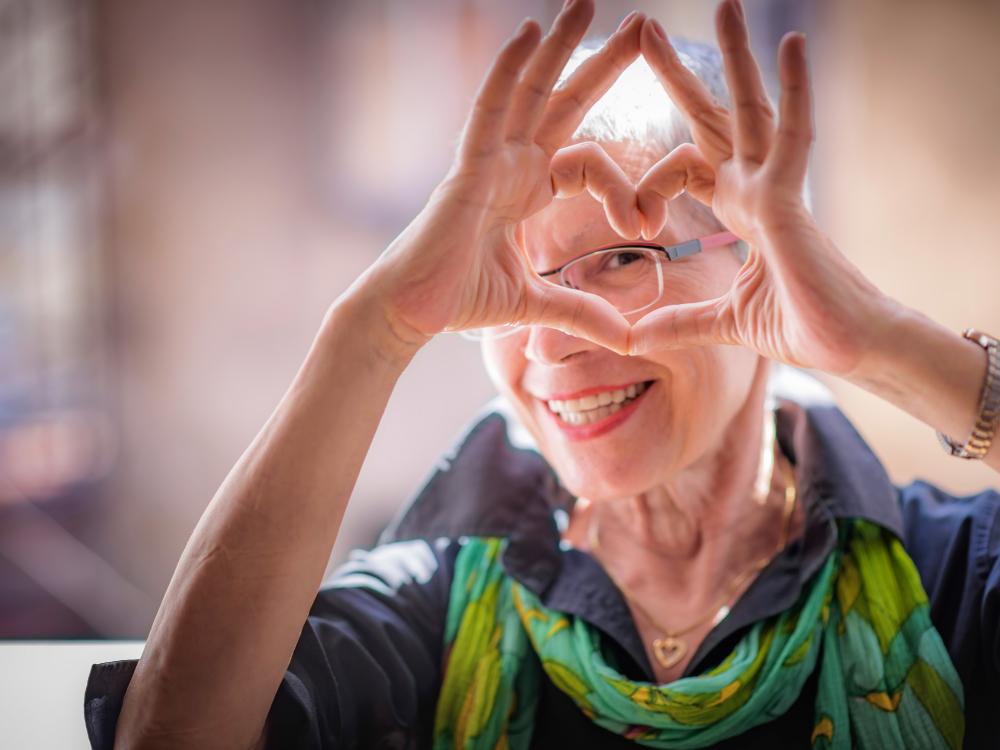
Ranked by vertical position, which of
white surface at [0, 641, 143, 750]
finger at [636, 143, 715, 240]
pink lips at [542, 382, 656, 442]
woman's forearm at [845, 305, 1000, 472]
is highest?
finger at [636, 143, 715, 240]

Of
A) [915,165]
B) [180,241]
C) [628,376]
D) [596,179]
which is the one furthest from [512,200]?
[180,241]

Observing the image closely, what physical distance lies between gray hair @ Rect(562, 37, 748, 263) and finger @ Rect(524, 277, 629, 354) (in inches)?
10.4

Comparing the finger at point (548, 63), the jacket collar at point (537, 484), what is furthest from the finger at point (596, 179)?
the jacket collar at point (537, 484)

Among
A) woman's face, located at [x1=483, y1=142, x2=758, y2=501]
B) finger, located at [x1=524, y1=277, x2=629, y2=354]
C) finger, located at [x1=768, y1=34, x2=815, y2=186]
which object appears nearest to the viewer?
finger, located at [x1=768, y1=34, x2=815, y2=186]

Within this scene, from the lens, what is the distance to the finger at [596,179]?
1.12 m

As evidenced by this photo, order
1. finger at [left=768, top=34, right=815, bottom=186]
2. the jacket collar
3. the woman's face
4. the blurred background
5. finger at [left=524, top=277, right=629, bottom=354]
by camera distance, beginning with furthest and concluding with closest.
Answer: the blurred background → the jacket collar → the woman's face → finger at [left=524, top=277, right=629, bottom=354] → finger at [left=768, top=34, right=815, bottom=186]

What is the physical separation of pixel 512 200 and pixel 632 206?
175 millimetres

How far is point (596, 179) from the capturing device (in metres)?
1.13

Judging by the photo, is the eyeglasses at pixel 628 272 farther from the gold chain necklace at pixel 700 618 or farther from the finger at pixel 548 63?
the gold chain necklace at pixel 700 618

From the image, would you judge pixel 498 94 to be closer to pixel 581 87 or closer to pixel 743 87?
pixel 581 87

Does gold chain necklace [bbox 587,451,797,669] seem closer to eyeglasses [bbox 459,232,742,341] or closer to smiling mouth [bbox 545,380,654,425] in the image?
smiling mouth [bbox 545,380,654,425]

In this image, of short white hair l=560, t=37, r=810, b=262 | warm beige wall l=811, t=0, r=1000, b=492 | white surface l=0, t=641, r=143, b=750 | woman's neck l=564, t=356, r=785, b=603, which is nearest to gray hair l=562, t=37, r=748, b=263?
short white hair l=560, t=37, r=810, b=262

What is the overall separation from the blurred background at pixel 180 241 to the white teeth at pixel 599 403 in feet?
9.32

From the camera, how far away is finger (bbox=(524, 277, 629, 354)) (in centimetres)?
111
